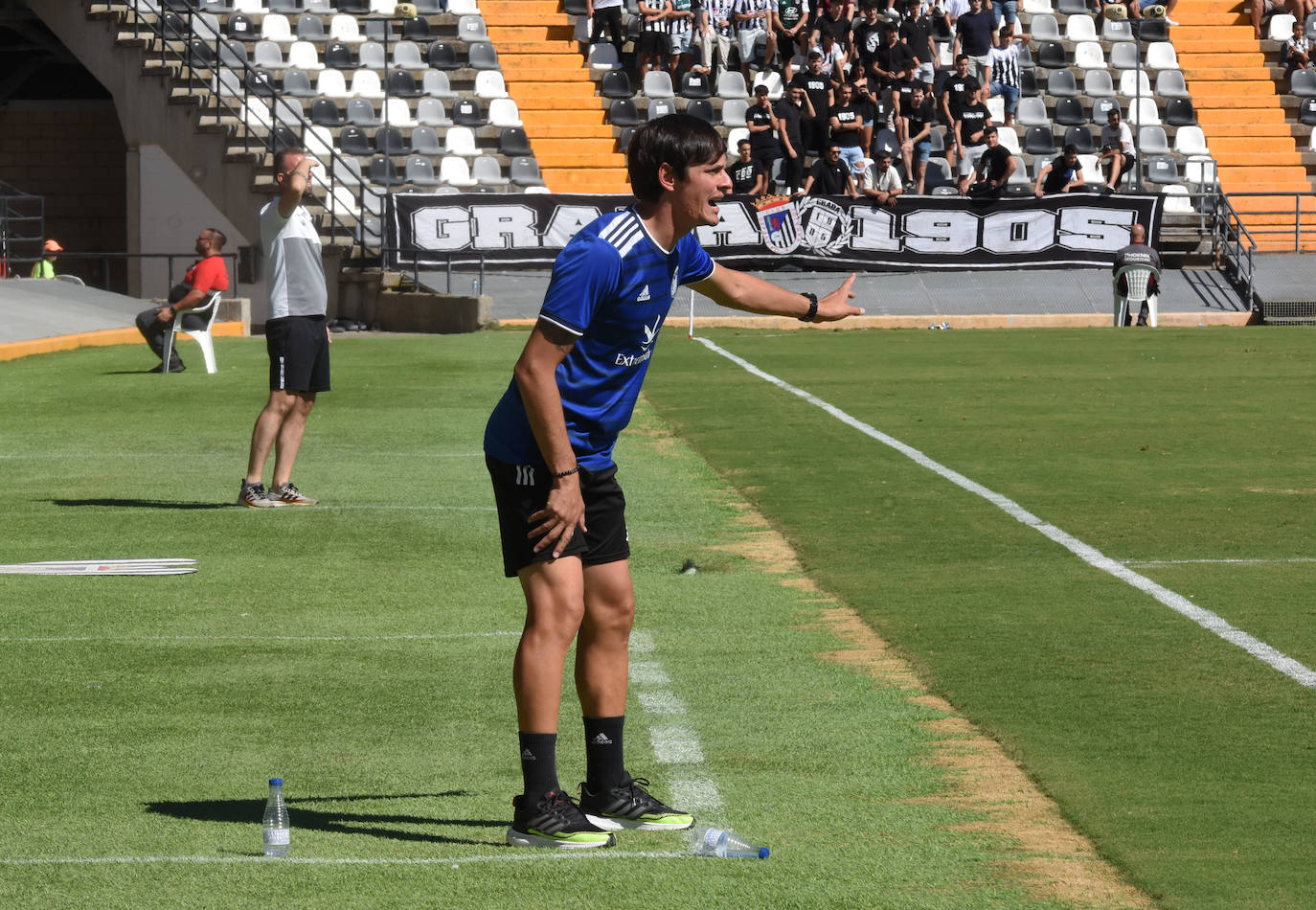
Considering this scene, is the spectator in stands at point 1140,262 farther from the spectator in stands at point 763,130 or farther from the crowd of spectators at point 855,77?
the spectator in stands at point 763,130

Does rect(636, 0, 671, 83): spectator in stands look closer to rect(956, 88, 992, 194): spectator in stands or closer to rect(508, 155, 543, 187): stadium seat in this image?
rect(508, 155, 543, 187): stadium seat

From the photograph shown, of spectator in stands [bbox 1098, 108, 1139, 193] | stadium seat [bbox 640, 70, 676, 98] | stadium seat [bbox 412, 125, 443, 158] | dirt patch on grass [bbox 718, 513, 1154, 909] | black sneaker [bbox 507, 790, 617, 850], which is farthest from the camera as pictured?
stadium seat [bbox 640, 70, 676, 98]

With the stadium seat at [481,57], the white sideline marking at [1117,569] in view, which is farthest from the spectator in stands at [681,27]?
the white sideline marking at [1117,569]

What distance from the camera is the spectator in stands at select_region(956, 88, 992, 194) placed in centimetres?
3453

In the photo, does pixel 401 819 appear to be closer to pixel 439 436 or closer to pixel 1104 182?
pixel 439 436

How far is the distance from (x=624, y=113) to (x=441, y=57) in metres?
3.94

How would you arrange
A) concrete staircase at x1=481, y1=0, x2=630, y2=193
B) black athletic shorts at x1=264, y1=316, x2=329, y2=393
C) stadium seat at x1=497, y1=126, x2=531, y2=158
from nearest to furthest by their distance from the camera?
black athletic shorts at x1=264, y1=316, x2=329, y2=393 < stadium seat at x1=497, y1=126, x2=531, y2=158 < concrete staircase at x1=481, y1=0, x2=630, y2=193

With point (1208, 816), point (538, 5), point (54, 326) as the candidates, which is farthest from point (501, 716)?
point (538, 5)

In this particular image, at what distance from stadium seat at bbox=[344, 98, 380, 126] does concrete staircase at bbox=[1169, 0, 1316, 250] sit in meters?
16.6

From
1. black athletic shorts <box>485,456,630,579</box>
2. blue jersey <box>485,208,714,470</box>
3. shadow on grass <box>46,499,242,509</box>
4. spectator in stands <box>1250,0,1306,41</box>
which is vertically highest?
spectator in stands <box>1250,0,1306,41</box>

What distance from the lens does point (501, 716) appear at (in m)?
6.73

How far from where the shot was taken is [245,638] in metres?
8.12

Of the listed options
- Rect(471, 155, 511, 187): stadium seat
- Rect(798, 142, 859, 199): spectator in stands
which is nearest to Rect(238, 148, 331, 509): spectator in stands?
Rect(798, 142, 859, 199): spectator in stands

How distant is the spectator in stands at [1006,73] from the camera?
37219 millimetres
